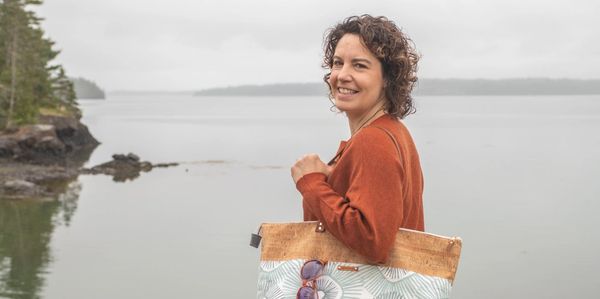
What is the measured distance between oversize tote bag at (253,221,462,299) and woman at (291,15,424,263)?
0.06 metres

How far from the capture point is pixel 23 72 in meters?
53.1

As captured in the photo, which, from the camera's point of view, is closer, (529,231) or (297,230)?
(297,230)

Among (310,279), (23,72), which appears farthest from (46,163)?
(310,279)

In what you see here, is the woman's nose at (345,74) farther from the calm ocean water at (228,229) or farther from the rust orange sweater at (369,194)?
the calm ocean water at (228,229)

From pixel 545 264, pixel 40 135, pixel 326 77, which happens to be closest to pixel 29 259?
pixel 545 264

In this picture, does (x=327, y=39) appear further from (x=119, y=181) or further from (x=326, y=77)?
(x=119, y=181)

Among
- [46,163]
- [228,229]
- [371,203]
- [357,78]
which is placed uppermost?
[357,78]

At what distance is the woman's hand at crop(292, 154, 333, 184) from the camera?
107 inches

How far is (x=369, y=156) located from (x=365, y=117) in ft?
1.18

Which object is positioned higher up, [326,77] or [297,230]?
[326,77]

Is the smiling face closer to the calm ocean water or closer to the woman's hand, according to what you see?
the woman's hand

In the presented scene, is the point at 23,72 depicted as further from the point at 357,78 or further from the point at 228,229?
the point at 357,78

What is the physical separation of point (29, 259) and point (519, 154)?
47176 millimetres

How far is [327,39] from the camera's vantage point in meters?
3.03
